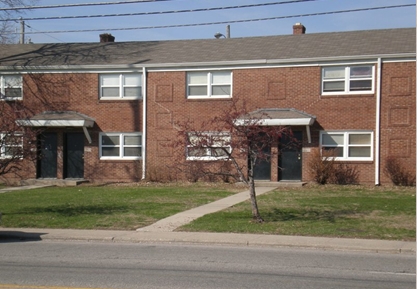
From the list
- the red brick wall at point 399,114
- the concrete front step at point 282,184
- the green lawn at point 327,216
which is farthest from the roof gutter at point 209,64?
the green lawn at point 327,216

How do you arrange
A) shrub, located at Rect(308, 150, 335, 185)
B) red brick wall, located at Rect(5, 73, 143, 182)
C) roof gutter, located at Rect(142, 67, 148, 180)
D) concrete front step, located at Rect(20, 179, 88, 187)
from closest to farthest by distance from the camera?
shrub, located at Rect(308, 150, 335, 185), concrete front step, located at Rect(20, 179, 88, 187), roof gutter, located at Rect(142, 67, 148, 180), red brick wall, located at Rect(5, 73, 143, 182)

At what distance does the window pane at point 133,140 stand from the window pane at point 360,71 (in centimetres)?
993

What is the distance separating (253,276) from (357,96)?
53.4 ft

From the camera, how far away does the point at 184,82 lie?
2584 centimetres

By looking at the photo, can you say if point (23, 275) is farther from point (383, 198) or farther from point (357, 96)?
point (357, 96)

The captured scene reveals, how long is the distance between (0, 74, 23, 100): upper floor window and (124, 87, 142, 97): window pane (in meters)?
5.25

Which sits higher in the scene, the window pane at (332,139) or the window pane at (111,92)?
the window pane at (111,92)

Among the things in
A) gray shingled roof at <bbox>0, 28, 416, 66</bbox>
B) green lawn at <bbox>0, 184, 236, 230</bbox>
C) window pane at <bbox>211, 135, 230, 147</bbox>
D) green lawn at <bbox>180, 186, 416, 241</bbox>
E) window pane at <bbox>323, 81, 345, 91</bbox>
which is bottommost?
green lawn at <bbox>0, 184, 236, 230</bbox>

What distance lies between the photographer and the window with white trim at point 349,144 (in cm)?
2375

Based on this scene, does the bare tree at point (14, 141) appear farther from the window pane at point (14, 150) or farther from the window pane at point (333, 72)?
the window pane at point (333, 72)

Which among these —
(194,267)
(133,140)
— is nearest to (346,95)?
(133,140)

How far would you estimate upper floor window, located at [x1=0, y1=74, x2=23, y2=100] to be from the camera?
90.3 feet

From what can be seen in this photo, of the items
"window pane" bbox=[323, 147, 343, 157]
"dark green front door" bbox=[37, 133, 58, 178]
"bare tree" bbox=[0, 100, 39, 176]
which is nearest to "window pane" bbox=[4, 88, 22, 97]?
"dark green front door" bbox=[37, 133, 58, 178]

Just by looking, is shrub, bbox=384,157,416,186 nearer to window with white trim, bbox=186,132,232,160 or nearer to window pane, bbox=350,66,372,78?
window pane, bbox=350,66,372,78
